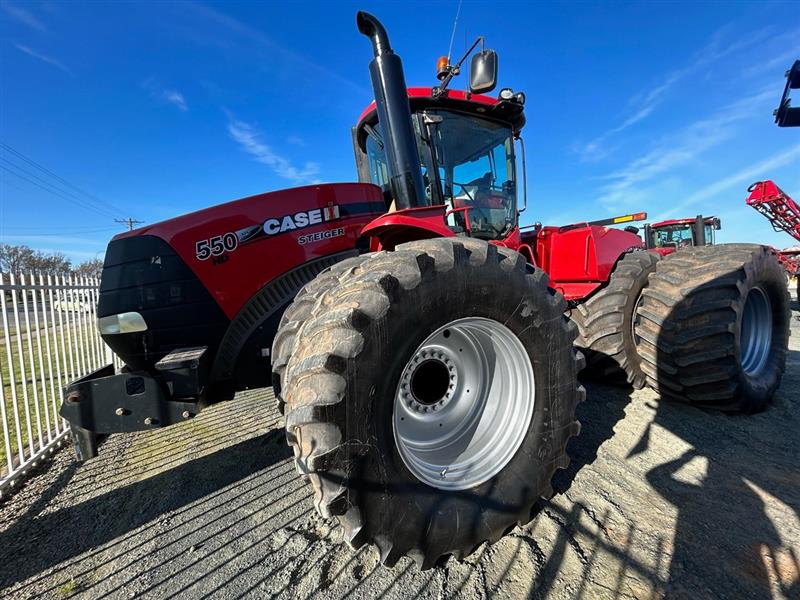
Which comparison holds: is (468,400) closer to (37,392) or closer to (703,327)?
(703,327)

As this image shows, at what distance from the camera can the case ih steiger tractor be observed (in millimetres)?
1630

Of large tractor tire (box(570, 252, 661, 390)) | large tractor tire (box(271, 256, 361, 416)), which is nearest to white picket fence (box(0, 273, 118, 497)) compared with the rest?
large tractor tire (box(271, 256, 361, 416))

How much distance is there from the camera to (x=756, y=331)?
4082 mm

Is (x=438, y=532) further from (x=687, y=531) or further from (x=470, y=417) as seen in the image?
(x=687, y=531)

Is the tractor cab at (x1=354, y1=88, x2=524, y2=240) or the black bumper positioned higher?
the tractor cab at (x1=354, y1=88, x2=524, y2=240)

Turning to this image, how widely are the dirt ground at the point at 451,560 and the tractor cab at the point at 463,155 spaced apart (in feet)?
6.59

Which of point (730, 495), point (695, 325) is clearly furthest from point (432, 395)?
point (695, 325)

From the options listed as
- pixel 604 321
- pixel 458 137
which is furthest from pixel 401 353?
pixel 604 321

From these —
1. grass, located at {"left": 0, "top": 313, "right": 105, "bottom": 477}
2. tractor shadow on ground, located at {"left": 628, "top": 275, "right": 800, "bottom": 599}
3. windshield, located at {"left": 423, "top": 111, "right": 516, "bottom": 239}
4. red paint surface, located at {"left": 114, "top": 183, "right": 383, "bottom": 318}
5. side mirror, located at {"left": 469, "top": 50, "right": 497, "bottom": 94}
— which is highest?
side mirror, located at {"left": 469, "top": 50, "right": 497, "bottom": 94}

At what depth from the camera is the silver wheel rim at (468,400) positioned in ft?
6.96

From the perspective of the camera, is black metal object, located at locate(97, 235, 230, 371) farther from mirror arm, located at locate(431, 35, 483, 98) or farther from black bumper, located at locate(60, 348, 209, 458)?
mirror arm, located at locate(431, 35, 483, 98)

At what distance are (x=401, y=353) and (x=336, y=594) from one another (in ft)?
3.67

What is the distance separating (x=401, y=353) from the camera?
174 cm

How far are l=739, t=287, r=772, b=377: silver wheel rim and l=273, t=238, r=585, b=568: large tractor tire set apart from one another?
293 centimetres
